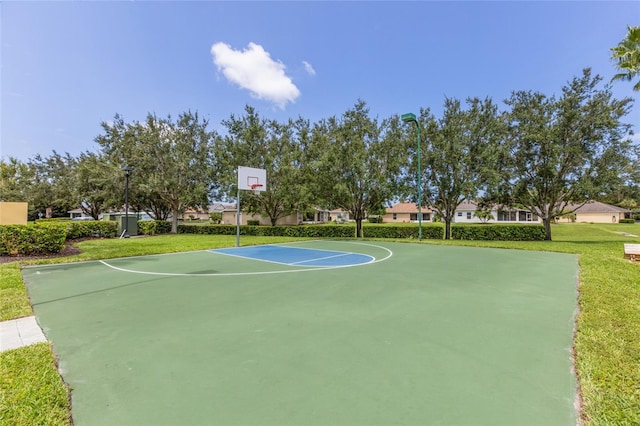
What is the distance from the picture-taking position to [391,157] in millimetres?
17500

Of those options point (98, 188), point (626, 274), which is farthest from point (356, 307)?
point (98, 188)

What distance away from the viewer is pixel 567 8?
986 centimetres

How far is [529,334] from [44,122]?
18324 mm

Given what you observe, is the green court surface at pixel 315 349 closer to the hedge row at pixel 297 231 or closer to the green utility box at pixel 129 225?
the hedge row at pixel 297 231

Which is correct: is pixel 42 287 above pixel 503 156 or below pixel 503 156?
below

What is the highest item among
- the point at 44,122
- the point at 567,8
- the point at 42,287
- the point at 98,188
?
the point at 567,8

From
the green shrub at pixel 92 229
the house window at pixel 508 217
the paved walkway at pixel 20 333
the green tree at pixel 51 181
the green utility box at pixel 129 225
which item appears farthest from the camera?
the house window at pixel 508 217

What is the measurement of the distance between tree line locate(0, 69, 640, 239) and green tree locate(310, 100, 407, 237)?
0.21ft

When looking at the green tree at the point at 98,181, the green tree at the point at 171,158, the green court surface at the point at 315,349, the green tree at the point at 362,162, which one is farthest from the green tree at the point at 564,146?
the green tree at the point at 98,181

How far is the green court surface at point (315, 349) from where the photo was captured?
2.04 m

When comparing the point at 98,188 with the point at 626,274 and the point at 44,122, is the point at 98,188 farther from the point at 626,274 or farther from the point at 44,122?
the point at 626,274

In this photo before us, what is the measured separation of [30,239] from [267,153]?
525 inches

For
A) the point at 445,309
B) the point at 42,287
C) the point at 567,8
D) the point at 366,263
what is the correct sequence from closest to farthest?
1. the point at 445,309
2. the point at 42,287
3. the point at 366,263
4. the point at 567,8

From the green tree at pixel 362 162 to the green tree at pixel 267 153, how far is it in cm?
251
